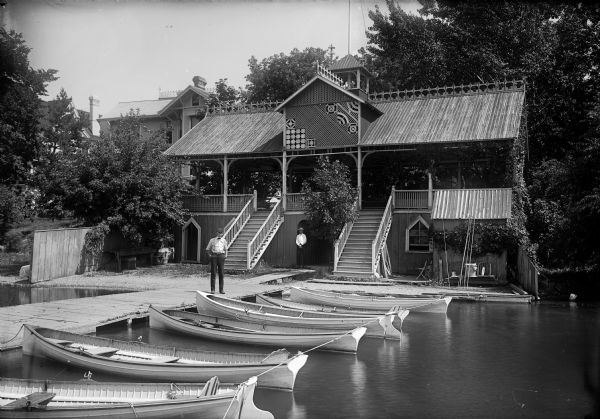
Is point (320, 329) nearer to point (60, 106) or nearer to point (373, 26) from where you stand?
point (373, 26)

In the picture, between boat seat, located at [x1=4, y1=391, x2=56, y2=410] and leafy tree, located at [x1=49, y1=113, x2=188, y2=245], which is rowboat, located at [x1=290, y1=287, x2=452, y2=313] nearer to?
boat seat, located at [x1=4, y1=391, x2=56, y2=410]

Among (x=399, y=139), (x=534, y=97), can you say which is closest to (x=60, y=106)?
(x=399, y=139)

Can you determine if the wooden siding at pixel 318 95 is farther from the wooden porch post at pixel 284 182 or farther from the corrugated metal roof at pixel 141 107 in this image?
the corrugated metal roof at pixel 141 107

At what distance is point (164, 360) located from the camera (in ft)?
31.1

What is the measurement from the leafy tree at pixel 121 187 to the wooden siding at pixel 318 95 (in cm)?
753

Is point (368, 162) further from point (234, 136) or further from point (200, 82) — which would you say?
point (200, 82)

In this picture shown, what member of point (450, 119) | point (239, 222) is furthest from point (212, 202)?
point (450, 119)

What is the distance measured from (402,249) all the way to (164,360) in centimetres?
1773

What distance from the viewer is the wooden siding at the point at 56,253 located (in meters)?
22.5

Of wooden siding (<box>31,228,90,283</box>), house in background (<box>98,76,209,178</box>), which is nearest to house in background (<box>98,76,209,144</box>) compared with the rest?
house in background (<box>98,76,209,178</box>)

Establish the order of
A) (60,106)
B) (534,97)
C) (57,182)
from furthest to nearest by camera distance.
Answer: (60,106) → (534,97) → (57,182)

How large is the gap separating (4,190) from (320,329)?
24.4 meters

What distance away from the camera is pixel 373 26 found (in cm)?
3900

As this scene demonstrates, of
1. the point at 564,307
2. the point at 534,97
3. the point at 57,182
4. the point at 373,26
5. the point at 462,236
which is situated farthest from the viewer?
the point at 373,26
